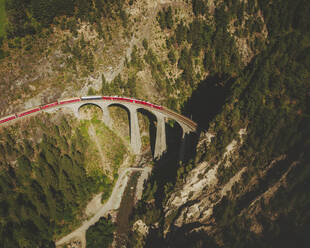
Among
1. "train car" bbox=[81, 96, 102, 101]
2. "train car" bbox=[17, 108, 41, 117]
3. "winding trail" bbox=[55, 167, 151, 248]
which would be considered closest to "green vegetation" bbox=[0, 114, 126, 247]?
"winding trail" bbox=[55, 167, 151, 248]

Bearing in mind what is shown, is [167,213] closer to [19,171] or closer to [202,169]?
[202,169]

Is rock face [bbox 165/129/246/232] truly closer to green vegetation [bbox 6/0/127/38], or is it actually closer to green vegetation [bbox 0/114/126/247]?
green vegetation [bbox 0/114/126/247]

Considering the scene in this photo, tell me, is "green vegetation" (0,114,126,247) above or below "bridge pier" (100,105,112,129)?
below

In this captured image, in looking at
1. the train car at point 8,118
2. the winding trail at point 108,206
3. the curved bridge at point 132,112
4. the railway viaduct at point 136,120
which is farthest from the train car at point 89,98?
the winding trail at point 108,206

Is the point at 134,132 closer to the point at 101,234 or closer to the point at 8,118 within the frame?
the point at 101,234

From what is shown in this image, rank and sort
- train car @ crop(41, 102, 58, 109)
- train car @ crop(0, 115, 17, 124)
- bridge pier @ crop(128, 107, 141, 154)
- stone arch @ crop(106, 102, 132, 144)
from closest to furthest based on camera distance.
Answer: train car @ crop(0, 115, 17, 124), train car @ crop(41, 102, 58, 109), bridge pier @ crop(128, 107, 141, 154), stone arch @ crop(106, 102, 132, 144)

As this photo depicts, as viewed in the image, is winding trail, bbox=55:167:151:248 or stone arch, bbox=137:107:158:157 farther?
stone arch, bbox=137:107:158:157
